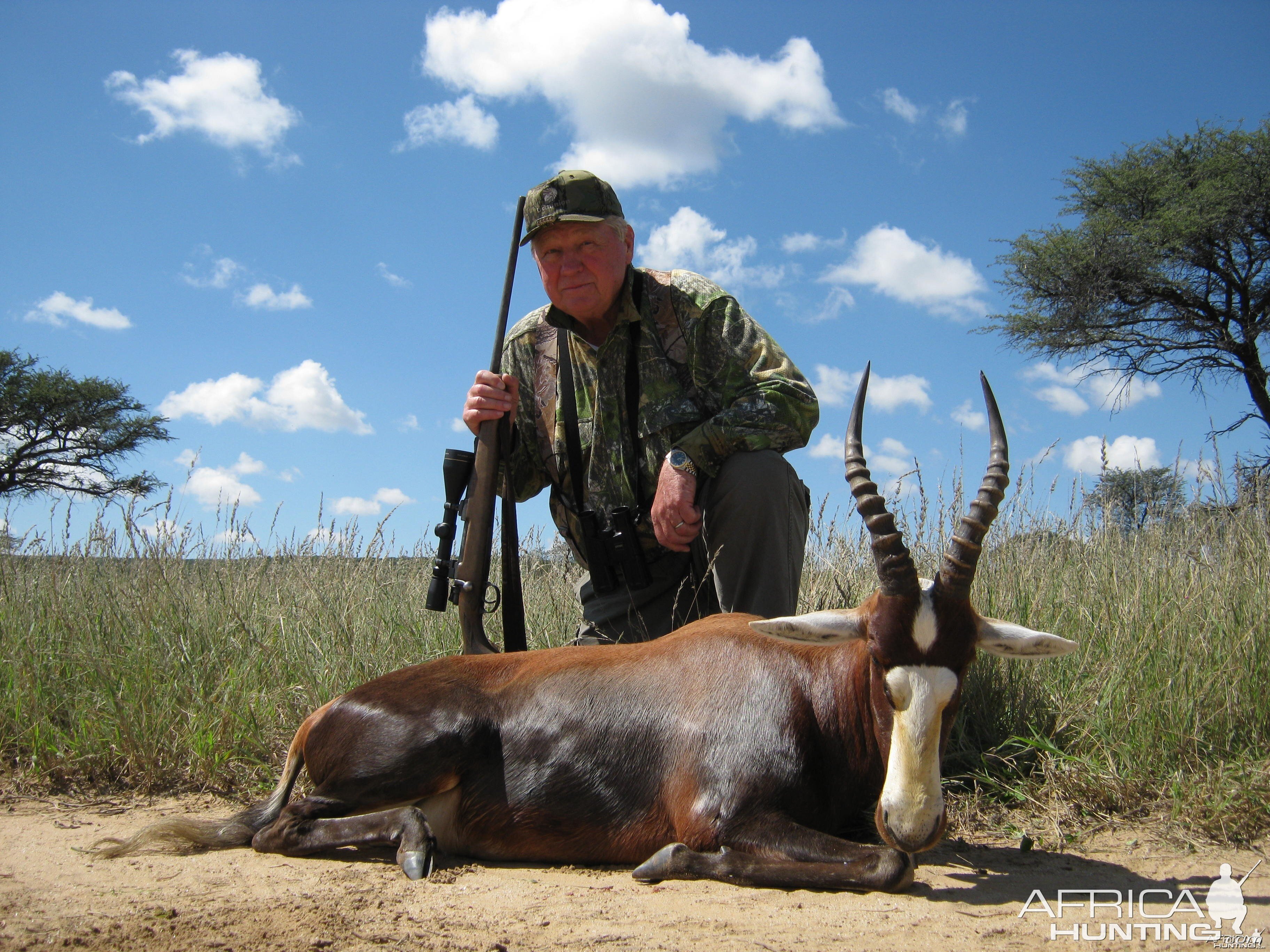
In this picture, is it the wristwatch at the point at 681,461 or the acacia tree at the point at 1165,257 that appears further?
the acacia tree at the point at 1165,257

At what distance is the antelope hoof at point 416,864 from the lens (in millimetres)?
3045

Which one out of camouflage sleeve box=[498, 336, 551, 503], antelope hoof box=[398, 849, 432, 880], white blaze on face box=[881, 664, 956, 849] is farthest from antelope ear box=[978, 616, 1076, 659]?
camouflage sleeve box=[498, 336, 551, 503]

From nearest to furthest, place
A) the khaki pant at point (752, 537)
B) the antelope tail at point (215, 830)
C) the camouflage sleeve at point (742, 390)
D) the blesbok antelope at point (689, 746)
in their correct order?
the blesbok antelope at point (689, 746) < the antelope tail at point (215, 830) < the khaki pant at point (752, 537) < the camouflage sleeve at point (742, 390)

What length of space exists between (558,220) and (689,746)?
2.80 m

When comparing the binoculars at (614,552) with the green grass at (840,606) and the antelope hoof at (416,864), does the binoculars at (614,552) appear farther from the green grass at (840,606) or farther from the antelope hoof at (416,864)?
the antelope hoof at (416,864)

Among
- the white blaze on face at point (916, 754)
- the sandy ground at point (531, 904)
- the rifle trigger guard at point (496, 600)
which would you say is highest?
the rifle trigger guard at point (496, 600)

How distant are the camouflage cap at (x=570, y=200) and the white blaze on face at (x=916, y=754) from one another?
2936mm

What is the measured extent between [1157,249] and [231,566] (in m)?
16.7

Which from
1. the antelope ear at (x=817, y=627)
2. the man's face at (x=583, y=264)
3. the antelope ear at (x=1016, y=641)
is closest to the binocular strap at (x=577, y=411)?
the man's face at (x=583, y=264)

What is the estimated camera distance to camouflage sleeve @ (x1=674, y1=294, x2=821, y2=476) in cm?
449

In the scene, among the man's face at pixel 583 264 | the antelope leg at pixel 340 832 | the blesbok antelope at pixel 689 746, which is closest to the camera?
the blesbok antelope at pixel 689 746

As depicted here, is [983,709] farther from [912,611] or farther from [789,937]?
[789,937]

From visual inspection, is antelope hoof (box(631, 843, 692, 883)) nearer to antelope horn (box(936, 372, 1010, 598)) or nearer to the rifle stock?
antelope horn (box(936, 372, 1010, 598))

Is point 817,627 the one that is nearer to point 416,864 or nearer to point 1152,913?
point 1152,913
